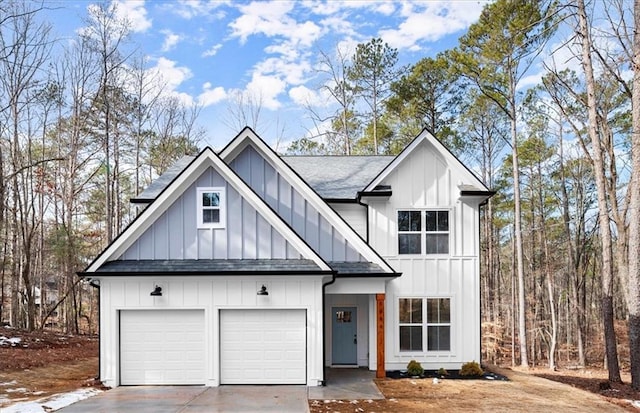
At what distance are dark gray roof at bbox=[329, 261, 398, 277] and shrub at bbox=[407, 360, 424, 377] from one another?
2781 mm

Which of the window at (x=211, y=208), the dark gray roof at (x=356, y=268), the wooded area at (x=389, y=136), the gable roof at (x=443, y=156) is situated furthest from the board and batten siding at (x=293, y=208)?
the wooded area at (x=389, y=136)

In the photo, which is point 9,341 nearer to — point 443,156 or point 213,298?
point 213,298

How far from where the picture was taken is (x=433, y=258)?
41.9 feet

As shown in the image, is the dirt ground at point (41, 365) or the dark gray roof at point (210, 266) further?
the dark gray roof at point (210, 266)

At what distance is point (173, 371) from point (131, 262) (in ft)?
9.41

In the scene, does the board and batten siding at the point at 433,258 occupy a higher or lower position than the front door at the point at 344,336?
higher

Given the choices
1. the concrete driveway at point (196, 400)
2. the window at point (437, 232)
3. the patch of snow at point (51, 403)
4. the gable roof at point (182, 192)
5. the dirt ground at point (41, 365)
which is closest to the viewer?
the patch of snow at point (51, 403)

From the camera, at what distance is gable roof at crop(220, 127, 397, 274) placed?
11.9m

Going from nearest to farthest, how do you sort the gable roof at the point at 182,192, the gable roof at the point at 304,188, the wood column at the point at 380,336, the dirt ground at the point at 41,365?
the dirt ground at the point at 41,365 → the gable roof at the point at 182,192 → the wood column at the point at 380,336 → the gable roof at the point at 304,188

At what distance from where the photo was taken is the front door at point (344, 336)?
1304 cm

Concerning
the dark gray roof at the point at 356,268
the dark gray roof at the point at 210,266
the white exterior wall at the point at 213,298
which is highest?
the dark gray roof at the point at 210,266

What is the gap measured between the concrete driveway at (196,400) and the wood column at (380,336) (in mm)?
2338

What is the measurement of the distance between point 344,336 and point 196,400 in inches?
206

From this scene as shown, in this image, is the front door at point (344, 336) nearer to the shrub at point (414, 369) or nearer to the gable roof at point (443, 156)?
the shrub at point (414, 369)
